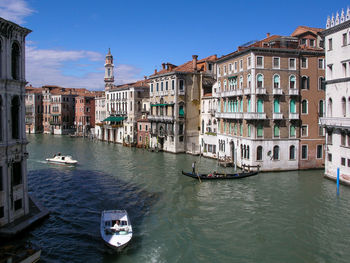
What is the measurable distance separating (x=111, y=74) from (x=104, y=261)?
60600 mm

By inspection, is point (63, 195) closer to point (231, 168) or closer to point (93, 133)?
point (231, 168)

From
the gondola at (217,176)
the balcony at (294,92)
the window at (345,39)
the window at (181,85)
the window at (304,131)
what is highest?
the window at (345,39)

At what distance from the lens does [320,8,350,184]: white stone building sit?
77.7 feet

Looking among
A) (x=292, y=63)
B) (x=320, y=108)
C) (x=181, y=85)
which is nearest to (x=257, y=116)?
(x=292, y=63)

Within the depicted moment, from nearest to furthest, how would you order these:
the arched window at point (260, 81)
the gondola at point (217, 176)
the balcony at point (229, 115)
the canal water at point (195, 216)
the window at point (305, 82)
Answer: the canal water at point (195, 216) → the gondola at point (217, 176) → the arched window at point (260, 81) → the window at point (305, 82) → the balcony at point (229, 115)

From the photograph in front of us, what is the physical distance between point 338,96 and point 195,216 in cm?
1371

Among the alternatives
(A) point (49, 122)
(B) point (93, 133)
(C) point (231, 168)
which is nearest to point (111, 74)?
→ (B) point (93, 133)

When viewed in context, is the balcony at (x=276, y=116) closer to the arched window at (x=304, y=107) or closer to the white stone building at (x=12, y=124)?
the arched window at (x=304, y=107)

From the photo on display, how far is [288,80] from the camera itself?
29859 millimetres

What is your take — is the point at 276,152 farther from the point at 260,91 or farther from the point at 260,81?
the point at 260,81

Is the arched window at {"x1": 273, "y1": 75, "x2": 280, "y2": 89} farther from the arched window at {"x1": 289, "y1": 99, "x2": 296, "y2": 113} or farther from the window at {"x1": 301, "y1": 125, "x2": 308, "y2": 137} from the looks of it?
the window at {"x1": 301, "y1": 125, "x2": 308, "y2": 137}

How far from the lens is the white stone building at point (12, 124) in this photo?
14.4 meters

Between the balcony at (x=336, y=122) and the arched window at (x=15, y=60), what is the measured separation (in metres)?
19.7

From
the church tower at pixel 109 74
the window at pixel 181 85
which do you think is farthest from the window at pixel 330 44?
the church tower at pixel 109 74
